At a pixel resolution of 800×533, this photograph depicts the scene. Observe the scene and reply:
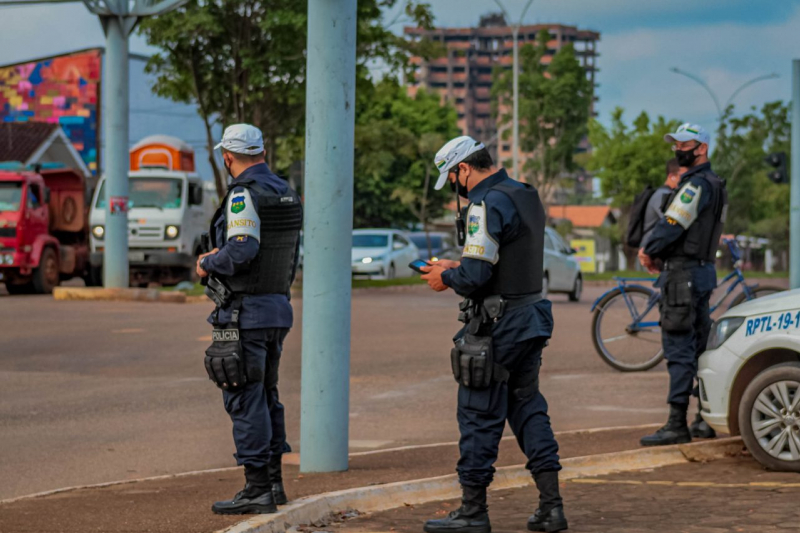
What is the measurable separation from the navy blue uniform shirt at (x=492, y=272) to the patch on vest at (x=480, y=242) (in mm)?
19

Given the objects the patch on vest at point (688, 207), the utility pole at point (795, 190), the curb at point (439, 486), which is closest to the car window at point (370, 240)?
the utility pole at point (795, 190)

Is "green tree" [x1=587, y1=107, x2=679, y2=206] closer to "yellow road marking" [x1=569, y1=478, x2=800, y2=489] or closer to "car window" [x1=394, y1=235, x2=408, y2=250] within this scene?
"car window" [x1=394, y1=235, x2=408, y2=250]

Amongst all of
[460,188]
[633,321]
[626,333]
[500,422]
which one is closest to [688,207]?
[460,188]

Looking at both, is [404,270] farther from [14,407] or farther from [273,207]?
[273,207]

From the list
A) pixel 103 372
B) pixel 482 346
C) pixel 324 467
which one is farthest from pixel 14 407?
pixel 482 346

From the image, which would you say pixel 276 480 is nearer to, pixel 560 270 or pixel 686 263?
pixel 686 263

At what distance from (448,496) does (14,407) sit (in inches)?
195

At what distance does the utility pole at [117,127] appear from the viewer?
25.4 metres

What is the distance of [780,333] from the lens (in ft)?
25.9

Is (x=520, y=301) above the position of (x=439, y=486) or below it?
above

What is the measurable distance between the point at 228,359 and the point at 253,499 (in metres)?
0.65

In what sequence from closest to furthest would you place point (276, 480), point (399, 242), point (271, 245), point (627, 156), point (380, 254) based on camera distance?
1. point (271, 245)
2. point (276, 480)
3. point (380, 254)
4. point (399, 242)
5. point (627, 156)

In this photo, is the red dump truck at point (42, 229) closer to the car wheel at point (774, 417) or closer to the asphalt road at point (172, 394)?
the asphalt road at point (172, 394)

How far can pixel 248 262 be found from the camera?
6270 millimetres
